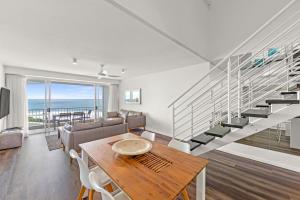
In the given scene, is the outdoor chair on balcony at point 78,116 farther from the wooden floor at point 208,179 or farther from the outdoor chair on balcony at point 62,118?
the wooden floor at point 208,179

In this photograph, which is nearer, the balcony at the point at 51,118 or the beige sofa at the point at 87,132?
the beige sofa at the point at 87,132

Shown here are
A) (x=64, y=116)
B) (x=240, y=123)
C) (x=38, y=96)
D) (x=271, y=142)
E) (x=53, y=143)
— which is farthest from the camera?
(x=64, y=116)

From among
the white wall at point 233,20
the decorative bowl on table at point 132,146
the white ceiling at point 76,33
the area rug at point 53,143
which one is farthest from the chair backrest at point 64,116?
the white wall at point 233,20

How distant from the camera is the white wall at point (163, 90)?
4113mm

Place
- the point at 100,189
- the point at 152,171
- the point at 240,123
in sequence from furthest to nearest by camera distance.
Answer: the point at 240,123, the point at 152,171, the point at 100,189

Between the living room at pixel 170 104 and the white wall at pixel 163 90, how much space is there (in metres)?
0.04

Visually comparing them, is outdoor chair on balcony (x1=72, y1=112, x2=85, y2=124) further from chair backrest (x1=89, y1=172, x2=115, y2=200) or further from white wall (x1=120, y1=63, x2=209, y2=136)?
chair backrest (x1=89, y1=172, x2=115, y2=200)

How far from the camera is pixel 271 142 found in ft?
11.4

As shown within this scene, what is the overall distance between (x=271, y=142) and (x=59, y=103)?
7849mm

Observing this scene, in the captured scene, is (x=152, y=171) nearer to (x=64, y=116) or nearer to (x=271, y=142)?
(x=271, y=142)

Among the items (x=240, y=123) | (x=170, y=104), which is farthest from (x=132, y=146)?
(x=170, y=104)

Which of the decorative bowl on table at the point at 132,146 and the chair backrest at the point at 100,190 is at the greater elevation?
the decorative bowl on table at the point at 132,146

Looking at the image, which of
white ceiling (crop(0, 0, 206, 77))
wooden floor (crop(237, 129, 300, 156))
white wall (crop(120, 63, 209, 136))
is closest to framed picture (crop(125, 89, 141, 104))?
white wall (crop(120, 63, 209, 136))

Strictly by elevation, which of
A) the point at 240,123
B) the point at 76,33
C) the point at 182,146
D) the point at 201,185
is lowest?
the point at 201,185
